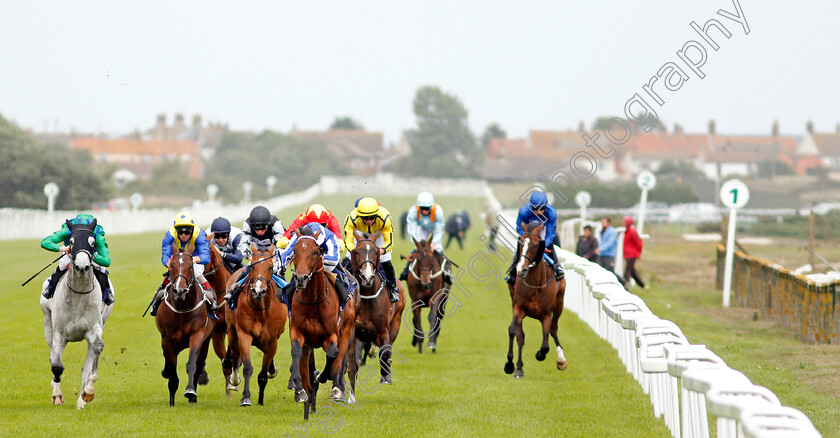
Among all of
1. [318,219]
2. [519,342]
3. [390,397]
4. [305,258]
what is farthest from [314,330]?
[519,342]

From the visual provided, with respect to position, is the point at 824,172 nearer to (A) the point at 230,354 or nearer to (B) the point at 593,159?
(B) the point at 593,159

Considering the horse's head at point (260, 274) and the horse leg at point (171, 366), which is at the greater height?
the horse's head at point (260, 274)

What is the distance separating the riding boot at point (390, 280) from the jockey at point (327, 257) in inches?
46.0

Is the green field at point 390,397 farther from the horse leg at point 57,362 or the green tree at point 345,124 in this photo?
the green tree at point 345,124

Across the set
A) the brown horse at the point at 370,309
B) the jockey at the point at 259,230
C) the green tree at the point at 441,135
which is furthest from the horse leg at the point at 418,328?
the green tree at the point at 441,135

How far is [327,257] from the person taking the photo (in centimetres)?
967

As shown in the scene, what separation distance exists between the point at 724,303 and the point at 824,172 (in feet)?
206

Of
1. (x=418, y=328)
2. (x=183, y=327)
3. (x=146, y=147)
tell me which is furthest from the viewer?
(x=146, y=147)

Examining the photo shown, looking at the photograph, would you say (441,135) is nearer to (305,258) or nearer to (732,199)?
(732,199)

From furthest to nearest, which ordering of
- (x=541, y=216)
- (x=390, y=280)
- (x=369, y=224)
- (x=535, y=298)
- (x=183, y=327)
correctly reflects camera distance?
1. (x=535, y=298)
2. (x=541, y=216)
3. (x=390, y=280)
4. (x=369, y=224)
5. (x=183, y=327)

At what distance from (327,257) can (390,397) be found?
6.74 feet

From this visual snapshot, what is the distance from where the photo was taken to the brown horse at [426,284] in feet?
46.4

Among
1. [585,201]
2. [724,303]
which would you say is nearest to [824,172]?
[585,201]

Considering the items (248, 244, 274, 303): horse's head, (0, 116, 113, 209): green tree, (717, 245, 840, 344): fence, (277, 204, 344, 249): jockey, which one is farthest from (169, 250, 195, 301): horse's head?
(0, 116, 113, 209): green tree
